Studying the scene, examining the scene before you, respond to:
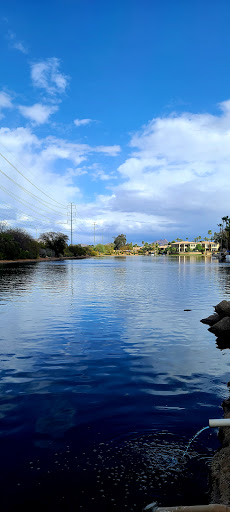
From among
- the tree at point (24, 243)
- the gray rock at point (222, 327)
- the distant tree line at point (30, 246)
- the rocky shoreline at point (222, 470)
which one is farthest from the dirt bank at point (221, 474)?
the tree at point (24, 243)

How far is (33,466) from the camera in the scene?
19.0ft

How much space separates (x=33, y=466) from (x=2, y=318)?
536 inches

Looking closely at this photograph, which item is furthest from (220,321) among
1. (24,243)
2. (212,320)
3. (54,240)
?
(54,240)

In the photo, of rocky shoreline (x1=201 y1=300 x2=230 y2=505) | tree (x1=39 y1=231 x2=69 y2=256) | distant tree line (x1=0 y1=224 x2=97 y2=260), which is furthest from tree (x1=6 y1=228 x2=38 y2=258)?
rocky shoreline (x1=201 y1=300 x2=230 y2=505)

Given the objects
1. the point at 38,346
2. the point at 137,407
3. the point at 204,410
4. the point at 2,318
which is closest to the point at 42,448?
the point at 137,407

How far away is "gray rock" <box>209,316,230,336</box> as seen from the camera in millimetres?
16156

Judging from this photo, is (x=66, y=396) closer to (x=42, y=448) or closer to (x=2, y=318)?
(x=42, y=448)

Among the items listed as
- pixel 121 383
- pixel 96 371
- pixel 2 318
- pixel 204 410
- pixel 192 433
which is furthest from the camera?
pixel 2 318

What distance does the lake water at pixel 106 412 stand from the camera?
5.22m

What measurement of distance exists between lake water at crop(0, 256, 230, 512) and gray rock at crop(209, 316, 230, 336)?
0.41 metres

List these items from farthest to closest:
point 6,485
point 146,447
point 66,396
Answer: point 66,396
point 146,447
point 6,485

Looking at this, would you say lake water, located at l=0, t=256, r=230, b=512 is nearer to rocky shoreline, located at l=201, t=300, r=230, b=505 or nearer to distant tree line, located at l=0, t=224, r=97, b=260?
rocky shoreline, located at l=201, t=300, r=230, b=505

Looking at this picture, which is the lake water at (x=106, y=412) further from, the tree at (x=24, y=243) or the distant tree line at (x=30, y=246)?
the tree at (x=24, y=243)

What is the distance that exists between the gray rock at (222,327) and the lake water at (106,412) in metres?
0.41
